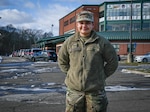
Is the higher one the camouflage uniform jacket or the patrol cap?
the patrol cap

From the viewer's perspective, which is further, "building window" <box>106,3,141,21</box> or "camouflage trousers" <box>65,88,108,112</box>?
"building window" <box>106,3,141,21</box>

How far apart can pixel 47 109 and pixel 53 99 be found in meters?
1.56

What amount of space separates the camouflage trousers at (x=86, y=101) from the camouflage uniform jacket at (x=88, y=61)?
70 millimetres

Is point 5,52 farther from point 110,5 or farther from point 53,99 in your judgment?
point 53,99

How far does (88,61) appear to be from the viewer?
406 centimetres

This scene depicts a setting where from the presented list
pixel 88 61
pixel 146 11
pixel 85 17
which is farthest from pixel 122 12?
pixel 88 61

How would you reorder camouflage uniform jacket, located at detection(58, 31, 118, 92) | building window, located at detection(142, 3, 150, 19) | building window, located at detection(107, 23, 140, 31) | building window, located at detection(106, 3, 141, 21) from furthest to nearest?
building window, located at detection(106, 3, 141, 21), building window, located at detection(142, 3, 150, 19), building window, located at detection(107, 23, 140, 31), camouflage uniform jacket, located at detection(58, 31, 118, 92)

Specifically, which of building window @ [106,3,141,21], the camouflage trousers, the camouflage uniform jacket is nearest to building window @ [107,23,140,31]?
building window @ [106,3,141,21]

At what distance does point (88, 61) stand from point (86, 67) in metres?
0.08

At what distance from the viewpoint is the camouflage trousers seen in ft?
13.4

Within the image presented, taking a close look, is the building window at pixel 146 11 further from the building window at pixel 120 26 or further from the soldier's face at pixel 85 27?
the soldier's face at pixel 85 27

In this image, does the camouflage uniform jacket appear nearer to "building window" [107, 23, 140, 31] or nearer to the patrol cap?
the patrol cap

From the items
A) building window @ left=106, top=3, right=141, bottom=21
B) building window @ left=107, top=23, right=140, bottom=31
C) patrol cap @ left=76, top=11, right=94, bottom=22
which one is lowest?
patrol cap @ left=76, top=11, right=94, bottom=22

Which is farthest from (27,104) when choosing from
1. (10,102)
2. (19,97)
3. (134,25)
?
(134,25)
